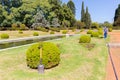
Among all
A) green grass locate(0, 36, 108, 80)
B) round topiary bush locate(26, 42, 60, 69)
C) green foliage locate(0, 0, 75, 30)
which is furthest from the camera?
green foliage locate(0, 0, 75, 30)

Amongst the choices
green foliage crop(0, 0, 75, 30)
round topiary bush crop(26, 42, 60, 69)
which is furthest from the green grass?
green foliage crop(0, 0, 75, 30)

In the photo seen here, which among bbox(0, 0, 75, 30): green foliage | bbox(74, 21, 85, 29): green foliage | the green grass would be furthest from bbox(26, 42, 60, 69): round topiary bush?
bbox(74, 21, 85, 29): green foliage

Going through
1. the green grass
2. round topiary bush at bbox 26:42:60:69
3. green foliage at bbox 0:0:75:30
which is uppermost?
green foliage at bbox 0:0:75:30

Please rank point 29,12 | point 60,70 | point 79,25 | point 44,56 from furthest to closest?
1. point 79,25
2. point 29,12
3. point 60,70
4. point 44,56

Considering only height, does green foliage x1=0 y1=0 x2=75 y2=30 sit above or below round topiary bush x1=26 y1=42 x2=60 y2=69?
above

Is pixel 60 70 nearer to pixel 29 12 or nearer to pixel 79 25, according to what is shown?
pixel 29 12

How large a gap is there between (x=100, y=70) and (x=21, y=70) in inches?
136

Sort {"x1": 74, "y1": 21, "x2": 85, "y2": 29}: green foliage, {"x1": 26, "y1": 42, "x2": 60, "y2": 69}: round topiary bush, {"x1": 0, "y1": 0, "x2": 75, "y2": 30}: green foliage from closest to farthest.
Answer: {"x1": 26, "y1": 42, "x2": 60, "y2": 69}: round topiary bush < {"x1": 0, "y1": 0, "x2": 75, "y2": 30}: green foliage < {"x1": 74, "y1": 21, "x2": 85, "y2": 29}: green foliage

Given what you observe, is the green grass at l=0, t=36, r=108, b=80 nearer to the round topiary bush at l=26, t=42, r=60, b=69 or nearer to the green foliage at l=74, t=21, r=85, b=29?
the round topiary bush at l=26, t=42, r=60, b=69

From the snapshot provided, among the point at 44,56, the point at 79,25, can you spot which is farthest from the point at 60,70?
the point at 79,25

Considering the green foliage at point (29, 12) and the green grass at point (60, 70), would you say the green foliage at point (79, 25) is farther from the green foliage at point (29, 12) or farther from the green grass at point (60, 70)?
the green grass at point (60, 70)

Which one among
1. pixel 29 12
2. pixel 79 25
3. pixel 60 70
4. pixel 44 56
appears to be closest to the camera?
pixel 44 56

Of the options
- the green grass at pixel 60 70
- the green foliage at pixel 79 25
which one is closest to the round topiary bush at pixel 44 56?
the green grass at pixel 60 70

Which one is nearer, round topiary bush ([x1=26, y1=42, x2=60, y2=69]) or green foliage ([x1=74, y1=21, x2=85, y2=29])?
round topiary bush ([x1=26, y1=42, x2=60, y2=69])
